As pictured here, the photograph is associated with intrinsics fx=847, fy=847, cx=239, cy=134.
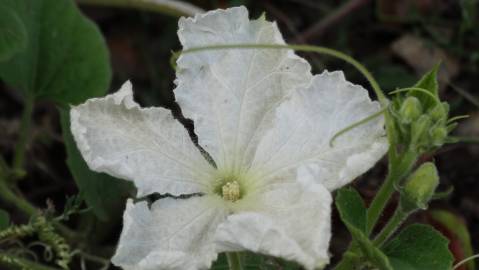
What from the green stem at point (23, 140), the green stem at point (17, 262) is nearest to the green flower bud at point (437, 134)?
the green stem at point (17, 262)

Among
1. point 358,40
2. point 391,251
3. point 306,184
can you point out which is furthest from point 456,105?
point 306,184

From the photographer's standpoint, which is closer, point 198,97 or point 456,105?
point 198,97

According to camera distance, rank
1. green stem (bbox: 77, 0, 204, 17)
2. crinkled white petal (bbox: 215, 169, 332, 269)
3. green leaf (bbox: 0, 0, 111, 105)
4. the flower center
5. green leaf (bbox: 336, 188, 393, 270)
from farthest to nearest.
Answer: green stem (bbox: 77, 0, 204, 17)
green leaf (bbox: 0, 0, 111, 105)
the flower center
green leaf (bbox: 336, 188, 393, 270)
crinkled white petal (bbox: 215, 169, 332, 269)

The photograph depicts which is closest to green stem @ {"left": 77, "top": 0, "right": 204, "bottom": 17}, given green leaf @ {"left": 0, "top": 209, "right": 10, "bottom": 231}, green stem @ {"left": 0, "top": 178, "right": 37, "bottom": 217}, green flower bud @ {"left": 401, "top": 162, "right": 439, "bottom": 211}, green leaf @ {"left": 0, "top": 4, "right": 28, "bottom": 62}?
green leaf @ {"left": 0, "top": 4, "right": 28, "bottom": 62}

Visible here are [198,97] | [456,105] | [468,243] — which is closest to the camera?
[198,97]

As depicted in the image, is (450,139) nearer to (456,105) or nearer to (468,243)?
(468,243)

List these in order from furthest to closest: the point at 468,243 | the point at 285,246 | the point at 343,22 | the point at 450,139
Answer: the point at 343,22
the point at 468,243
the point at 450,139
the point at 285,246

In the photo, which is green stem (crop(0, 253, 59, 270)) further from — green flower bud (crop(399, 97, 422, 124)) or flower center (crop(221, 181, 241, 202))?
green flower bud (crop(399, 97, 422, 124))
